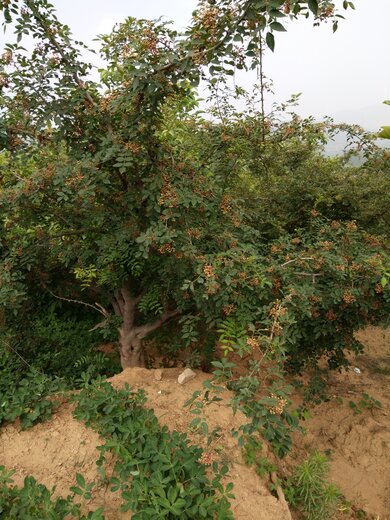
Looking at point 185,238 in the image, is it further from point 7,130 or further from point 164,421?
point 7,130

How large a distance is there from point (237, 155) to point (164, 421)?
122 inches

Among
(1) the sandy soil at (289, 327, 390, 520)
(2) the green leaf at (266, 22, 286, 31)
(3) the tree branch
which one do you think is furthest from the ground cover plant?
(2) the green leaf at (266, 22, 286, 31)

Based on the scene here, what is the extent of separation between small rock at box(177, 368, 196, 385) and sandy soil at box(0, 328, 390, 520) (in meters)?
0.05

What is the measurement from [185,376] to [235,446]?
0.97 m

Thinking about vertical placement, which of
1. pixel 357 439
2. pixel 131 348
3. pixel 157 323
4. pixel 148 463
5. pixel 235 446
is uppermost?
pixel 157 323

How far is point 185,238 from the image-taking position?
3.25m

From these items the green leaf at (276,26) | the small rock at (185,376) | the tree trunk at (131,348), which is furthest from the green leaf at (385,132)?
the tree trunk at (131,348)

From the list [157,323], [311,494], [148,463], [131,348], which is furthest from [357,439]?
[148,463]

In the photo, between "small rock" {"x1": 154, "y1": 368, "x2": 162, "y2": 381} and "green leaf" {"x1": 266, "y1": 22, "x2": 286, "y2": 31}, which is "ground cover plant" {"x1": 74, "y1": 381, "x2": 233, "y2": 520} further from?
"green leaf" {"x1": 266, "y1": 22, "x2": 286, "y2": 31}

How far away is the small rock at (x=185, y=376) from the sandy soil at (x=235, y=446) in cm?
5

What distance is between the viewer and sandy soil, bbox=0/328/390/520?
301 centimetres

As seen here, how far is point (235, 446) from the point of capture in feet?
11.0

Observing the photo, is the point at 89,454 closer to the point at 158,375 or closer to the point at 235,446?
the point at 158,375

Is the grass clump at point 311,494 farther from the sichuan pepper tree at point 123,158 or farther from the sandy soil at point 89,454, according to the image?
the sichuan pepper tree at point 123,158
